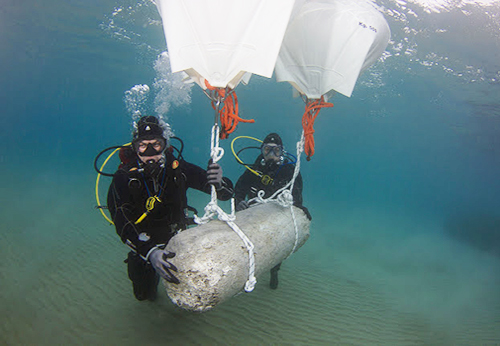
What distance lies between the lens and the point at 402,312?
643cm

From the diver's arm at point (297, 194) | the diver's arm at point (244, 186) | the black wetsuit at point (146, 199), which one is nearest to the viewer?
the black wetsuit at point (146, 199)

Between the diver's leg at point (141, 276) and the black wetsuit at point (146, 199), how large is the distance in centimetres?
19

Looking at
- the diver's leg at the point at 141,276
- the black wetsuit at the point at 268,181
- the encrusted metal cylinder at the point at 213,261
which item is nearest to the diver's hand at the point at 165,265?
the encrusted metal cylinder at the point at 213,261

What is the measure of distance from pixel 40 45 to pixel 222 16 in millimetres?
28289

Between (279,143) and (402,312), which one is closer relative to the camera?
(279,143)

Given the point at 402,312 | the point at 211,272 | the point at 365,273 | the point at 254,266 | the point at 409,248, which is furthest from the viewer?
the point at 409,248

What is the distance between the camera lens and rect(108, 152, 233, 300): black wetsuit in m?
3.31

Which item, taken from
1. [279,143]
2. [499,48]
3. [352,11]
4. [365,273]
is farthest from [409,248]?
[352,11]

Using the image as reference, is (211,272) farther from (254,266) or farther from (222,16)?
(222,16)

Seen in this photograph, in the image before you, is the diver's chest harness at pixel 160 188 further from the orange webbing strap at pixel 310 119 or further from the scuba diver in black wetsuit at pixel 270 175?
the orange webbing strap at pixel 310 119

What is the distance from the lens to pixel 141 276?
4355 mm

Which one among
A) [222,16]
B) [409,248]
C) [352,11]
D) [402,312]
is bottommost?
[409,248]

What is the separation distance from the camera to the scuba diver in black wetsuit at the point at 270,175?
537cm

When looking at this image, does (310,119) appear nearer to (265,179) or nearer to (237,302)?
(265,179)
